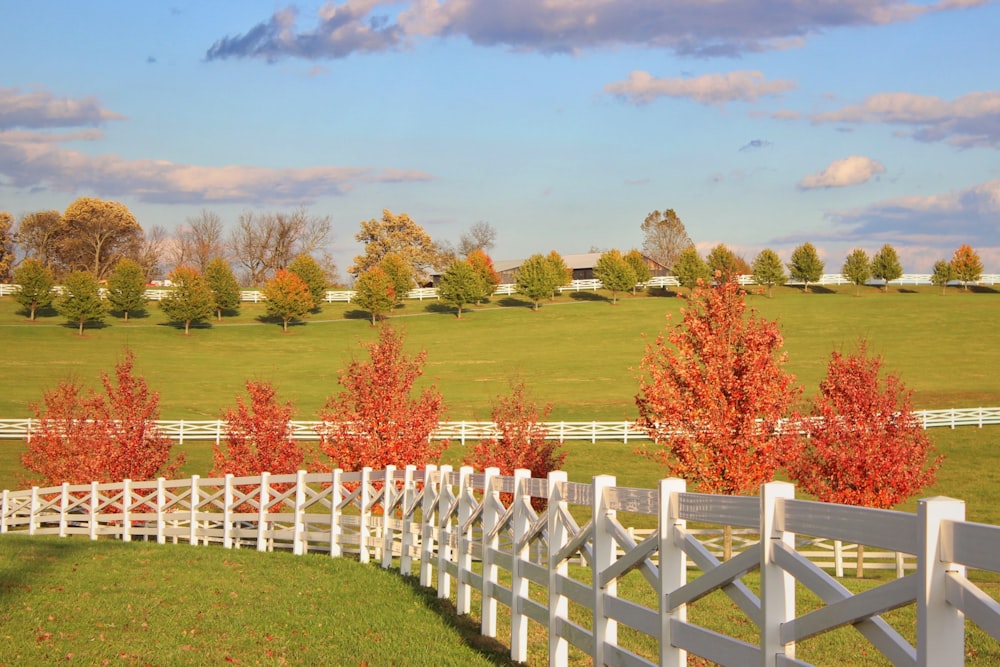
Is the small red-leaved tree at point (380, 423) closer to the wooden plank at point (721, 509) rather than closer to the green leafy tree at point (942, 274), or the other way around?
the wooden plank at point (721, 509)

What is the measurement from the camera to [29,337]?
85.9m

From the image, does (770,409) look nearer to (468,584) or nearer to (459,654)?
(468,584)

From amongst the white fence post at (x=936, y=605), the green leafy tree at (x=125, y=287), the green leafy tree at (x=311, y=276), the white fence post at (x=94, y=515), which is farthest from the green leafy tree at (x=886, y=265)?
the white fence post at (x=936, y=605)

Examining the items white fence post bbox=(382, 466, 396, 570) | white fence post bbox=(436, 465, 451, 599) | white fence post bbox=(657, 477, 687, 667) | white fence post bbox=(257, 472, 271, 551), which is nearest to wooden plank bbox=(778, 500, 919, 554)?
white fence post bbox=(657, 477, 687, 667)

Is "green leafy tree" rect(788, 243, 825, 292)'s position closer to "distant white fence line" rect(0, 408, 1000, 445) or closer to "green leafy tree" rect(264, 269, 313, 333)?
"green leafy tree" rect(264, 269, 313, 333)

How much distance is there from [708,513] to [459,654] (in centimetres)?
426

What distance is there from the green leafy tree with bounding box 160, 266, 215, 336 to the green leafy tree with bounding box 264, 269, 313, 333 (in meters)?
5.56

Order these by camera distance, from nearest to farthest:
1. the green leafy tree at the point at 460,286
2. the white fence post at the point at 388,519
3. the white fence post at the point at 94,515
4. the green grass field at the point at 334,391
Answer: the green grass field at the point at 334,391 < the white fence post at the point at 388,519 < the white fence post at the point at 94,515 < the green leafy tree at the point at 460,286

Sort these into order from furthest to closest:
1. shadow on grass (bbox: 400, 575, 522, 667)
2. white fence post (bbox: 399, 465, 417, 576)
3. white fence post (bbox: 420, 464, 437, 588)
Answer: white fence post (bbox: 399, 465, 417, 576)
white fence post (bbox: 420, 464, 437, 588)
shadow on grass (bbox: 400, 575, 522, 667)

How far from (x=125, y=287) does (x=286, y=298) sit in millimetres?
15038

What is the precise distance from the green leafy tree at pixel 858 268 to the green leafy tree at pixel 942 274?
697 cm

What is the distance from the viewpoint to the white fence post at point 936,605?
3.77 meters

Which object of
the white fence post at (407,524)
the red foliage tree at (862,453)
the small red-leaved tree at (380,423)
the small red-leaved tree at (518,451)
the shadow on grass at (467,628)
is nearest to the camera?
the shadow on grass at (467,628)

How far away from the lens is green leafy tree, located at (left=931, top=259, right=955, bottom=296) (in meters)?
117
